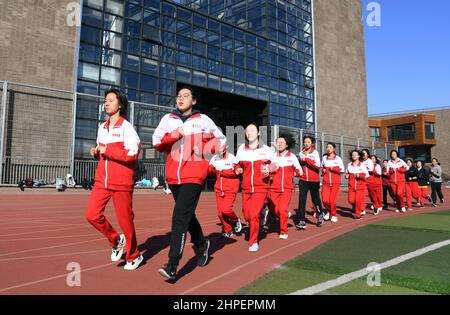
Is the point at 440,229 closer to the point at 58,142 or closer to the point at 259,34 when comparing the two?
the point at 58,142

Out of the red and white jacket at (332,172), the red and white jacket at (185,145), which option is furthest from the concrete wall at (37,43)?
the red and white jacket at (185,145)

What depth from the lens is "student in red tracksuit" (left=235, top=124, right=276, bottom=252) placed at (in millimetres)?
5566

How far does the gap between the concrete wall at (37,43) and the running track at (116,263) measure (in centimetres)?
846

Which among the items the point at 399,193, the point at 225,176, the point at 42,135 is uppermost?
the point at 42,135

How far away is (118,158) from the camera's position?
4.01m

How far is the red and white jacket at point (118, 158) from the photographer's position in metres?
4.04

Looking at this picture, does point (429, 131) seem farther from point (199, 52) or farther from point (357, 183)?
point (357, 183)

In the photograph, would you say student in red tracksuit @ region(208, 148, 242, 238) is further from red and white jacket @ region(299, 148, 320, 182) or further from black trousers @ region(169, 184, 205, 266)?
black trousers @ region(169, 184, 205, 266)

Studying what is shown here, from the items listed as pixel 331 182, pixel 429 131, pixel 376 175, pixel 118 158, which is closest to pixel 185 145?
pixel 118 158

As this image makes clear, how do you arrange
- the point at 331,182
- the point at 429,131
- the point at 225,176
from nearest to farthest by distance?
1. the point at 225,176
2. the point at 331,182
3. the point at 429,131

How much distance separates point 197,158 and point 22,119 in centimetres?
1311

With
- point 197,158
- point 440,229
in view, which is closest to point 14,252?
point 197,158

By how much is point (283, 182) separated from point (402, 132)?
175 ft

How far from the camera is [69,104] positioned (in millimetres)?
15812
